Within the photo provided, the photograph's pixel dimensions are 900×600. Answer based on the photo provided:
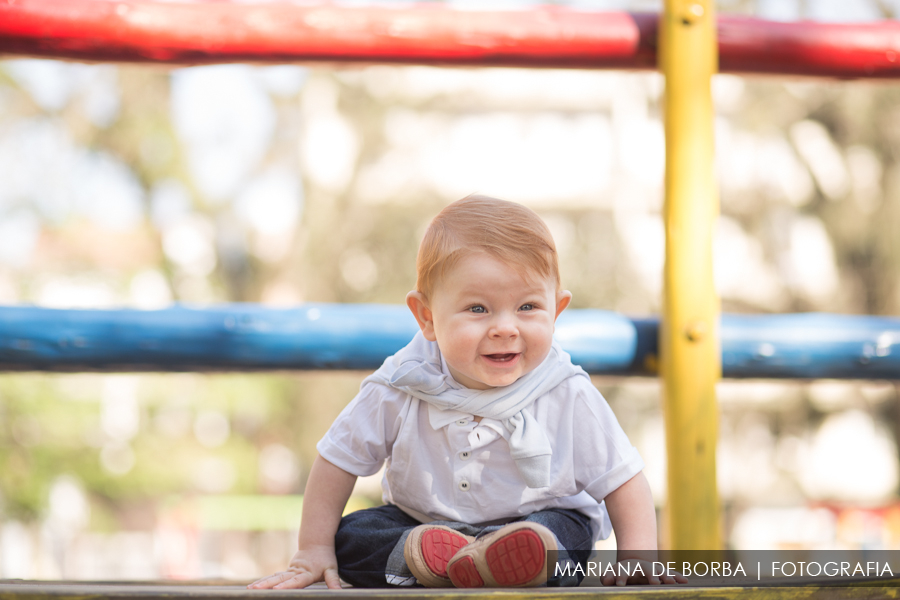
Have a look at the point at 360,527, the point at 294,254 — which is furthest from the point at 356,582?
the point at 294,254

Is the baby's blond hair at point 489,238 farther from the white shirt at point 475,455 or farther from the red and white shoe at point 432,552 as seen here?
the red and white shoe at point 432,552

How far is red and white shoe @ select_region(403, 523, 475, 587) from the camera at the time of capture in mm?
836

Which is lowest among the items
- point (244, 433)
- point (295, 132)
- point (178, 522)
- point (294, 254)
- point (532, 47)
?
point (178, 522)

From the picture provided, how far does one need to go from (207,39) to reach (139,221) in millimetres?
7478

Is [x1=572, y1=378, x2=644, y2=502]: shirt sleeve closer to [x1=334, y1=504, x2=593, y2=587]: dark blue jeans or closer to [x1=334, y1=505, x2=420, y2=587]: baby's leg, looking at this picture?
[x1=334, y1=504, x2=593, y2=587]: dark blue jeans

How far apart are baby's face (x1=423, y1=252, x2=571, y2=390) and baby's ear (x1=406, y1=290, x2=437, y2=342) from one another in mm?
49

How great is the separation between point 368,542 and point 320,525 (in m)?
0.08

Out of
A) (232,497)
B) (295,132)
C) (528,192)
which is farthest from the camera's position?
(528,192)

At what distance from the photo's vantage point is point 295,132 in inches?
337

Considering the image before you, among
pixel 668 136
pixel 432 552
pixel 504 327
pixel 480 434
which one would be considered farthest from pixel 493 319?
pixel 668 136

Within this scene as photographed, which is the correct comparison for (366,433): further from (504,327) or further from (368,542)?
(504,327)

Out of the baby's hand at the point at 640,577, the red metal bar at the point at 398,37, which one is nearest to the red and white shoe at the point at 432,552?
the baby's hand at the point at 640,577

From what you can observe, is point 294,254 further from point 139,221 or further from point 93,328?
point 93,328

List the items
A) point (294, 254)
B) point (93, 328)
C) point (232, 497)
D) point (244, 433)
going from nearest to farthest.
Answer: point (93, 328) < point (294, 254) < point (232, 497) < point (244, 433)
